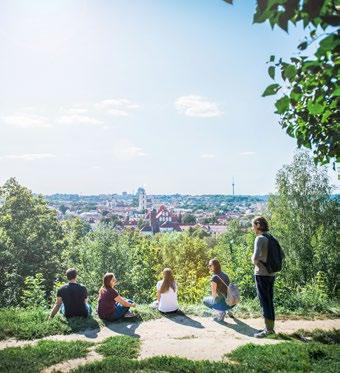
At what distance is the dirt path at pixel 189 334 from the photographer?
7.54 meters

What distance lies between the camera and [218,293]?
9977mm

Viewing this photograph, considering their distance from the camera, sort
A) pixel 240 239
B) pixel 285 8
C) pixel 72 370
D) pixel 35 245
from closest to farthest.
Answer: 1. pixel 285 8
2. pixel 72 370
3. pixel 35 245
4. pixel 240 239

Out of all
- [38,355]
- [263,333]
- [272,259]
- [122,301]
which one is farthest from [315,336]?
[38,355]

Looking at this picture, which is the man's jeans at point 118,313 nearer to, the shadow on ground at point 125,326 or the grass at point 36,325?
the shadow on ground at point 125,326

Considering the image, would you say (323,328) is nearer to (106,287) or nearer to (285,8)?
(106,287)

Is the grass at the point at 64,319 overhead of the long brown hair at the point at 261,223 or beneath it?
beneath

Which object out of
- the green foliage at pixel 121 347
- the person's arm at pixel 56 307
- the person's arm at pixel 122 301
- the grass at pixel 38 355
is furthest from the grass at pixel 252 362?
the person's arm at pixel 56 307

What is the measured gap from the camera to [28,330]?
9.05 metres

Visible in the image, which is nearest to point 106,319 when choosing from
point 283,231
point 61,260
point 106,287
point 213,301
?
point 106,287

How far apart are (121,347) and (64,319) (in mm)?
2611

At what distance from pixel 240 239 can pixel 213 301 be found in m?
53.6

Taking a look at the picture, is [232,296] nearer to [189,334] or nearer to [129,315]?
[189,334]

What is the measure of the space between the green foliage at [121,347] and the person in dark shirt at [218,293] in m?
2.40

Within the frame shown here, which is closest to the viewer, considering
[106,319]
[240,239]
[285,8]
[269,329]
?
[285,8]
